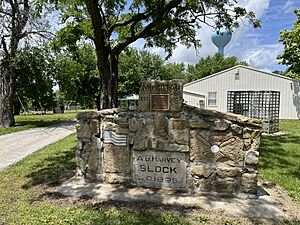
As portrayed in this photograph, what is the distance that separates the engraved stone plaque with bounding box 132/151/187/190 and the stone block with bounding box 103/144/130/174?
4.9 inches

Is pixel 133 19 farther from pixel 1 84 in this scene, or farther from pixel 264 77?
pixel 264 77

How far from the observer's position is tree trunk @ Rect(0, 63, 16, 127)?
44.1ft

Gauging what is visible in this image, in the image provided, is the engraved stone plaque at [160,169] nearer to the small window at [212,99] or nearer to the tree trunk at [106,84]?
the tree trunk at [106,84]

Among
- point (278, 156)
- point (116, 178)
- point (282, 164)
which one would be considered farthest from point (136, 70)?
point (116, 178)

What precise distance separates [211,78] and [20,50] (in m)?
13.4

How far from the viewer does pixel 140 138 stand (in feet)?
13.5

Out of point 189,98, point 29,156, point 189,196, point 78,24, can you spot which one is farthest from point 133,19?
point 189,98

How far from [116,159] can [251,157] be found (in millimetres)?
2073

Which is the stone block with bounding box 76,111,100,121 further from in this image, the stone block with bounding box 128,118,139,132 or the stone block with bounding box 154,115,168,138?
the stone block with bounding box 154,115,168,138

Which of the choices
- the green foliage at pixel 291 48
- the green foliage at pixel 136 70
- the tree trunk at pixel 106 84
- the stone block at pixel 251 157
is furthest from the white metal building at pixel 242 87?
the stone block at pixel 251 157

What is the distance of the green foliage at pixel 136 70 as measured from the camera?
82.3ft

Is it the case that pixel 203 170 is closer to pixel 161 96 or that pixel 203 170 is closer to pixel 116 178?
pixel 161 96

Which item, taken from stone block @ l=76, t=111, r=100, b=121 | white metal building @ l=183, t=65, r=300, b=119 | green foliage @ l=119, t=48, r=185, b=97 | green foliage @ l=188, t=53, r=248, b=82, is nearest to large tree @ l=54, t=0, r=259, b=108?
stone block @ l=76, t=111, r=100, b=121

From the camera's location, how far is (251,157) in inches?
146
